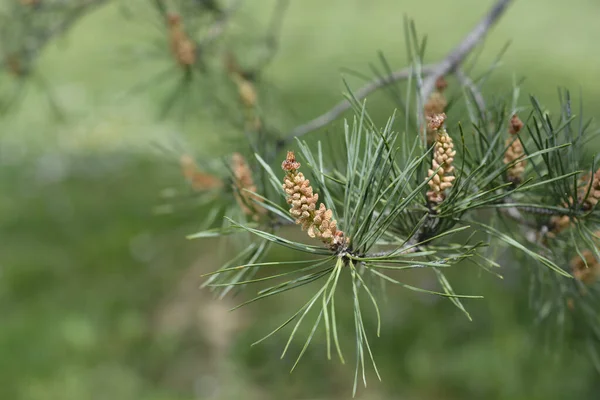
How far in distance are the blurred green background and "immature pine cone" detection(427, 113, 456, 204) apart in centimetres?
42

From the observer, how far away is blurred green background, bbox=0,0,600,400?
4.55 ft

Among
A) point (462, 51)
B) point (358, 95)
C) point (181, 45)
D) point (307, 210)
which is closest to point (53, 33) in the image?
point (181, 45)

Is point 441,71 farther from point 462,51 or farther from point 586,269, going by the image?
point 586,269

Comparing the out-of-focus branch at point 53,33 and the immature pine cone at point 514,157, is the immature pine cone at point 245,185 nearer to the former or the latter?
the immature pine cone at point 514,157

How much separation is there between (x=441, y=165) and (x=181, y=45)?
1.87 ft

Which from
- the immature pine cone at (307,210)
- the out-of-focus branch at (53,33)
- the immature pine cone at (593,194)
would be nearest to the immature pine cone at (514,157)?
the immature pine cone at (593,194)

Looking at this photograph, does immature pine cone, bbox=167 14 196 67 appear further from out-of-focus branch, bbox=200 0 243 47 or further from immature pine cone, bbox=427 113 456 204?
immature pine cone, bbox=427 113 456 204

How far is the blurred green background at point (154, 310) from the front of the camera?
139cm

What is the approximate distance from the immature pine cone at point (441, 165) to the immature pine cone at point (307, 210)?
0.25 feet

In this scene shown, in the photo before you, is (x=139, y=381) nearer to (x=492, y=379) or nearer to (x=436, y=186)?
(x=492, y=379)

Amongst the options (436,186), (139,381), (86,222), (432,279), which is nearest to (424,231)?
(436,186)

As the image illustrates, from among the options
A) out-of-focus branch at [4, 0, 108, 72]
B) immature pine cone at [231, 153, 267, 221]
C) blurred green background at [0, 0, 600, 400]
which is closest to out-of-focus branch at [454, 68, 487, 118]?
immature pine cone at [231, 153, 267, 221]

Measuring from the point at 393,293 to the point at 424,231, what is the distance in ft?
3.93

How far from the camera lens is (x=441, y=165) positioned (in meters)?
0.41
